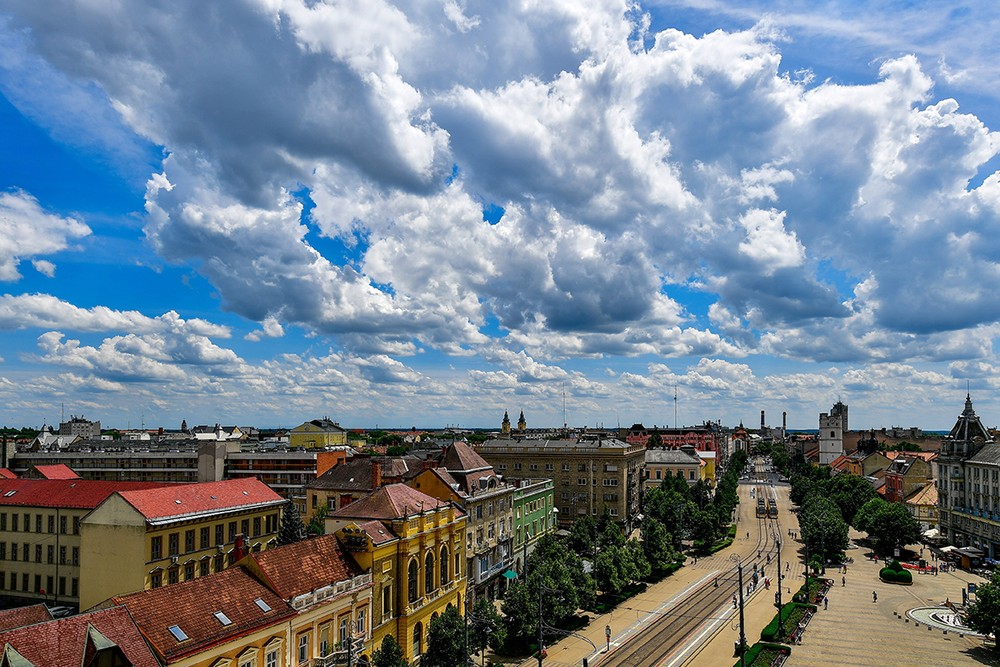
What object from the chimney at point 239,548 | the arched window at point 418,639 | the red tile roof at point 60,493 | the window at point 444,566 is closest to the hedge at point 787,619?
the window at point 444,566

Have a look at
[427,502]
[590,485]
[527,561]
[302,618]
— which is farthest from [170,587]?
[590,485]

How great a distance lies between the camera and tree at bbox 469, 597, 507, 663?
6091 centimetres

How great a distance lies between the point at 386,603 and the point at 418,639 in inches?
256

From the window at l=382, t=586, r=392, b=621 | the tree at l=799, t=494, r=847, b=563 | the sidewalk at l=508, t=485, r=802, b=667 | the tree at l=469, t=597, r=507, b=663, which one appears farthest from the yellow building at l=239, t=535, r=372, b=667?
the tree at l=799, t=494, r=847, b=563

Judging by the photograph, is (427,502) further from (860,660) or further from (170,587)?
(860,660)

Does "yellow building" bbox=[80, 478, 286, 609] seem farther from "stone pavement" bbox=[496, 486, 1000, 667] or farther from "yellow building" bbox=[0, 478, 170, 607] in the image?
"stone pavement" bbox=[496, 486, 1000, 667]

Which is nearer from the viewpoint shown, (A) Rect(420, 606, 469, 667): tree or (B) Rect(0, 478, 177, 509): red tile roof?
(A) Rect(420, 606, 469, 667): tree

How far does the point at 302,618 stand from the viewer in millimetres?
48469

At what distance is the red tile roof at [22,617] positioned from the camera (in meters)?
40.8

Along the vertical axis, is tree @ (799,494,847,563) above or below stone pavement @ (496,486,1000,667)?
above

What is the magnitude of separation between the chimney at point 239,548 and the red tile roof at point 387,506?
956cm

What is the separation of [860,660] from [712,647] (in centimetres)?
1326

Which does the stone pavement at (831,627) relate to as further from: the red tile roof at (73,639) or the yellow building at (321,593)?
the red tile roof at (73,639)

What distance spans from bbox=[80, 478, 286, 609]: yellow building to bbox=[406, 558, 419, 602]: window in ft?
57.7
